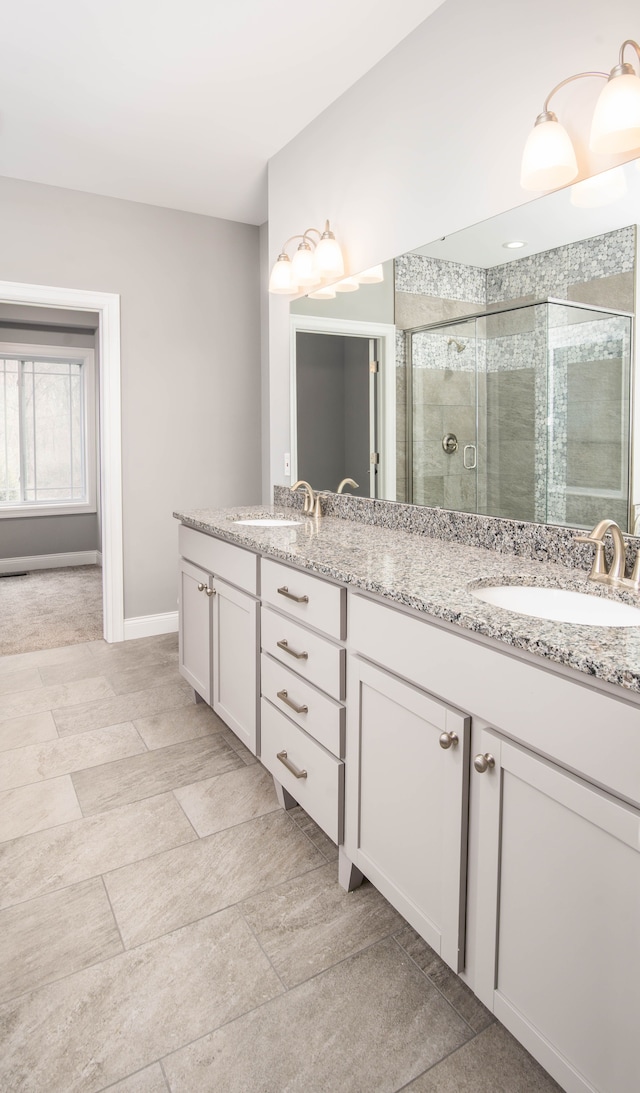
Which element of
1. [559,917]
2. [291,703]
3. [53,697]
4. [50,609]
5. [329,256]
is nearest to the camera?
[559,917]

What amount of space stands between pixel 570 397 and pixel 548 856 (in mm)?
1056

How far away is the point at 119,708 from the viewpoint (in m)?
2.86

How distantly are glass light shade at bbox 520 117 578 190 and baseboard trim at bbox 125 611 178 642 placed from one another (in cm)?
310

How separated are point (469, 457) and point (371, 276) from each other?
2.96 ft

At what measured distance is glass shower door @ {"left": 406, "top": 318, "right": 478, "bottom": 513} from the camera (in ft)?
6.37

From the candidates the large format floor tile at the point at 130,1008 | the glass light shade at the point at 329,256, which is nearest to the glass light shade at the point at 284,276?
the glass light shade at the point at 329,256

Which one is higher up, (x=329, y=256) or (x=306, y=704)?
(x=329, y=256)

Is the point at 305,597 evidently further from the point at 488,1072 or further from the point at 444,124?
the point at 444,124

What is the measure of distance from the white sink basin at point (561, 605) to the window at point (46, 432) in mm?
5511

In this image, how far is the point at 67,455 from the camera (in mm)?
6262

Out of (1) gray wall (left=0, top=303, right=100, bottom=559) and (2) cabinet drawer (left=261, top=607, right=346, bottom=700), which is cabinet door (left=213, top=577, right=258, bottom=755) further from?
(1) gray wall (left=0, top=303, right=100, bottom=559)

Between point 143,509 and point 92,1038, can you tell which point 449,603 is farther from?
point 143,509

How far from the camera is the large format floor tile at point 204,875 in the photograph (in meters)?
1.59

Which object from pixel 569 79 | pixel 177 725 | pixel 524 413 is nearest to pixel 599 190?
pixel 569 79
